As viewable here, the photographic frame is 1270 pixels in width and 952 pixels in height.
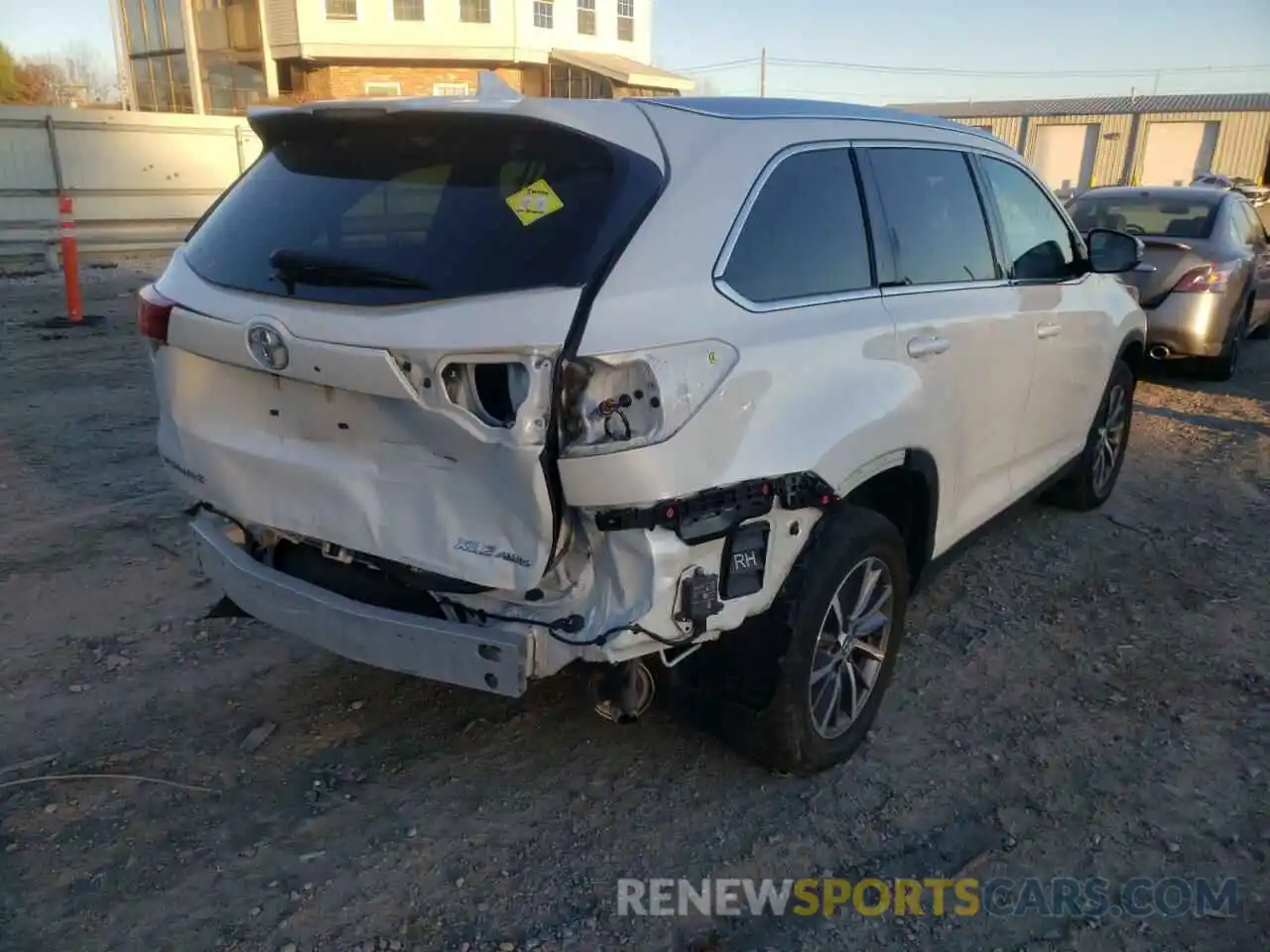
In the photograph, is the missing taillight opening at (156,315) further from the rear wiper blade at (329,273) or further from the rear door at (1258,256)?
the rear door at (1258,256)

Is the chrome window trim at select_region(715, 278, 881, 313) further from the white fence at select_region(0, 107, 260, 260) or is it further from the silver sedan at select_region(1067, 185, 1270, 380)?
the white fence at select_region(0, 107, 260, 260)

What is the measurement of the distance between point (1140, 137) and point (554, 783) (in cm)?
4873

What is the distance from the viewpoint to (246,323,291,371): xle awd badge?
2.57 meters

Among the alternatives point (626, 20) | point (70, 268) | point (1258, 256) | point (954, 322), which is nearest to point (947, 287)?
point (954, 322)

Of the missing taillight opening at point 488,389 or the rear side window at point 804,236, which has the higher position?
the rear side window at point 804,236

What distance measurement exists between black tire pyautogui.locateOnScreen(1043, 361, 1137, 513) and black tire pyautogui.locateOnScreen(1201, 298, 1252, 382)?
146 inches

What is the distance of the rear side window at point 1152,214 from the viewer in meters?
8.68

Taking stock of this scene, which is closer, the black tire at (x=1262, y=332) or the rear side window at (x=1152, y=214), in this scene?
the rear side window at (x=1152, y=214)

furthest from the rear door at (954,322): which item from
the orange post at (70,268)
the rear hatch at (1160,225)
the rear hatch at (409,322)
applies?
the orange post at (70,268)

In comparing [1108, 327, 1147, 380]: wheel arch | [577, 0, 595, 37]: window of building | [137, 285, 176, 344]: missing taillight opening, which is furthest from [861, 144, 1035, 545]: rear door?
[577, 0, 595, 37]: window of building

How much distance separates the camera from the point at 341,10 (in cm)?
2725

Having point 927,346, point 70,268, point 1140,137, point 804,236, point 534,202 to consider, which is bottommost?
point 1140,137

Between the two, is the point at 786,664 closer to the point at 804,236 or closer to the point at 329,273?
the point at 804,236

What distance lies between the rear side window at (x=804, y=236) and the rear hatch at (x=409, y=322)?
1.17 feet
